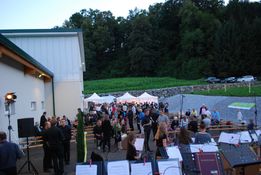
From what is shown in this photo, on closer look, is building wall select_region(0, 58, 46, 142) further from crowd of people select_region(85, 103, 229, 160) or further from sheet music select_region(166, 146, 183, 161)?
sheet music select_region(166, 146, 183, 161)

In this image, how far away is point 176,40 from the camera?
105125 mm

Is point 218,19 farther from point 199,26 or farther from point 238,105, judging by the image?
point 238,105

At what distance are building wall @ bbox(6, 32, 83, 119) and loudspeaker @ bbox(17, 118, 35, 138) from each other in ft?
55.8

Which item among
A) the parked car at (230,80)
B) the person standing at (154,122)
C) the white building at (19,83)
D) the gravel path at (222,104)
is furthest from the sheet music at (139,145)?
the parked car at (230,80)

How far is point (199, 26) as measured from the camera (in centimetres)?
9819

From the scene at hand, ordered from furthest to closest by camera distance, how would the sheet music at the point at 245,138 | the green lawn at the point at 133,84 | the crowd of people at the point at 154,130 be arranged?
the green lawn at the point at 133,84
the sheet music at the point at 245,138
the crowd of people at the point at 154,130

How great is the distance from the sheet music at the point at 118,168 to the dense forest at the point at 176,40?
72.9 meters

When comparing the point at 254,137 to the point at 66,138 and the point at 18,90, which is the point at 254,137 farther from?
the point at 18,90

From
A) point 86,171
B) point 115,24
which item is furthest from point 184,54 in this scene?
point 86,171

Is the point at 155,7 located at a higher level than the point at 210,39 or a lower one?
higher

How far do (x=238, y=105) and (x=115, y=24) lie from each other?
88.2 meters

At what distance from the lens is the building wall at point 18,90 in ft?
56.3

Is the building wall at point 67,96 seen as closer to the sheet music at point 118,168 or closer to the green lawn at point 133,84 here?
the sheet music at point 118,168

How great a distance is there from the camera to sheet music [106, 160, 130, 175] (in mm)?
7898
